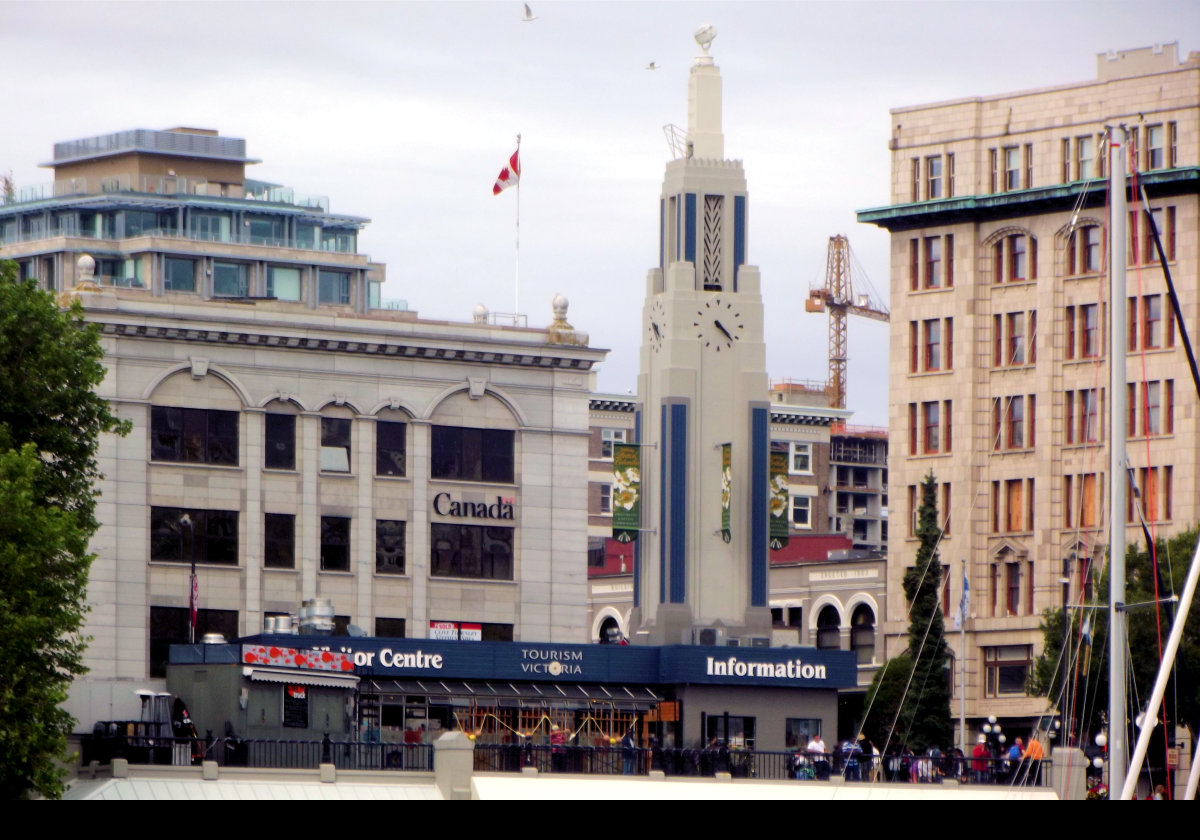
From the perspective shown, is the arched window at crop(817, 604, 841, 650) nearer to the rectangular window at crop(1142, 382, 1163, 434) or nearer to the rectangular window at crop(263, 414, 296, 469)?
the rectangular window at crop(1142, 382, 1163, 434)

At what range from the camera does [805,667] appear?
251 ft

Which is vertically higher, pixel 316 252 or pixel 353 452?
pixel 316 252

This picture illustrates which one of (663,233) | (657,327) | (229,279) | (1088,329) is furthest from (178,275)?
(1088,329)

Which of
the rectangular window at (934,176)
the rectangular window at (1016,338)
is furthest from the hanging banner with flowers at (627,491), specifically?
the rectangular window at (934,176)

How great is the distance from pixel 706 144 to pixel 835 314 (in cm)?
10860

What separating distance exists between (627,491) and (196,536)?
17.5m

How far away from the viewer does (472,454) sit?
8894 centimetres

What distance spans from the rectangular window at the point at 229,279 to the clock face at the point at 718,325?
46.9m

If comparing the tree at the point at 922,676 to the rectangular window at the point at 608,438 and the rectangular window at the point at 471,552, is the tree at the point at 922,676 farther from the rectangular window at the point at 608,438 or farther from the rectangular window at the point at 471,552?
the rectangular window at the point at 608,438

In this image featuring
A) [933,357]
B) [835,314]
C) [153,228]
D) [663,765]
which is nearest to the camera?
[663,765]

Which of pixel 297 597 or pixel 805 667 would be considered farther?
pixel 297 597

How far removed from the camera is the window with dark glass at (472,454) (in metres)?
88.5
